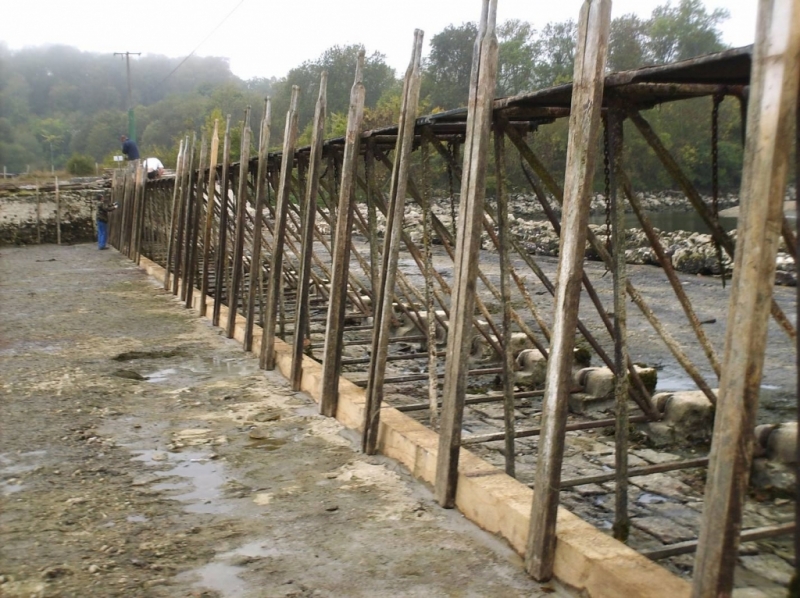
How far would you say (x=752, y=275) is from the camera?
252 cm

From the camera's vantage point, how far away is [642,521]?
177 inches

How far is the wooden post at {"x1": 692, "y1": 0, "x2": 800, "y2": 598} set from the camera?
2.43 m

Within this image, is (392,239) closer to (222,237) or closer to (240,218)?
(240,218)

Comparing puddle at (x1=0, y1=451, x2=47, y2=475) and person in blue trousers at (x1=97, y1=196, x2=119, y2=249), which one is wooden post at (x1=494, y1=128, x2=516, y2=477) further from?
person in blue trousers at (x1=97, y1=196, x2=119, y2=249)

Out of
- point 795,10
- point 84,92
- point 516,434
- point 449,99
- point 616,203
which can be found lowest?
point 516,434

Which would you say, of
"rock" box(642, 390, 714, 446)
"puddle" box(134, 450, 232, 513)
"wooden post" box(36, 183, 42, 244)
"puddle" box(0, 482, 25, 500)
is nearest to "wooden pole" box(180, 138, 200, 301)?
Result: "puddle" box(134, 450, 232, 513)

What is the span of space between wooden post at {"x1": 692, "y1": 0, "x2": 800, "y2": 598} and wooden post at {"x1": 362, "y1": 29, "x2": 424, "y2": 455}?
2.84 meters

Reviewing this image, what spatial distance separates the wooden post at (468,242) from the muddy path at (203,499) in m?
0.37


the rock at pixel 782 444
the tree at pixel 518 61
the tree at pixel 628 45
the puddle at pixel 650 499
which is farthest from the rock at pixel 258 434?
the tree at pixel 518 61

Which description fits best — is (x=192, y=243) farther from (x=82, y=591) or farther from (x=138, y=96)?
(x=138, y=96)

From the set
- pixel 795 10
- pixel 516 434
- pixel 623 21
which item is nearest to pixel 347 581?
pixel 516 434

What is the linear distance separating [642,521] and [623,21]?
4111 cm

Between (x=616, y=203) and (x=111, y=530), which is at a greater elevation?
(x=616, y=203)

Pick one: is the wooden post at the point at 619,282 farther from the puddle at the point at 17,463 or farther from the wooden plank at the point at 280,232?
the wooden plank at the point at 280,232
